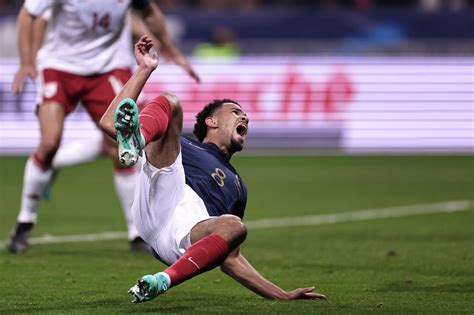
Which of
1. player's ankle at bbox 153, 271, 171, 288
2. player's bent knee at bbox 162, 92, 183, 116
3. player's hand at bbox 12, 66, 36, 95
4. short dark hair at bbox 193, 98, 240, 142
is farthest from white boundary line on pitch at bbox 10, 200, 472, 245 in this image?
player's ankle at bbox 153, 271, 171, 288

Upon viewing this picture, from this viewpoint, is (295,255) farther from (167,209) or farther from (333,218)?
(167,209)

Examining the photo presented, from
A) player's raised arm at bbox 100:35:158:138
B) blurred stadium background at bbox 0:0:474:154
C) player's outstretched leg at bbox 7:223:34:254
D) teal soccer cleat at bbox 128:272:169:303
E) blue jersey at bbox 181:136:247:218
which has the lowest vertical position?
blurred stadium background at bbox 0:0:474:154

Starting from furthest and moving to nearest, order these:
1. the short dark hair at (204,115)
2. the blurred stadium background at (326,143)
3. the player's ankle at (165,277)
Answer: the blurred stadium background at (326,143) → the short dark hair at (204,115) → the player's ankle at (165,277)

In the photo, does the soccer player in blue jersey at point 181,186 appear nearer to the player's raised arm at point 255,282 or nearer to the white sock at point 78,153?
the player's raised arm at point 255,282

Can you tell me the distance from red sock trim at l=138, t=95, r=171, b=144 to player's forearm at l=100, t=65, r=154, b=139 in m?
0.12

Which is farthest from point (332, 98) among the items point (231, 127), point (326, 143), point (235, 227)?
point (235, 227)

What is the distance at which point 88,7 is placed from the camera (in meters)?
9.70

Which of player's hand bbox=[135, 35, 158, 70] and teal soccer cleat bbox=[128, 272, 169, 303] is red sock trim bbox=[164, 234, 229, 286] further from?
player's hand bbox=[135, 35, 158, 70]

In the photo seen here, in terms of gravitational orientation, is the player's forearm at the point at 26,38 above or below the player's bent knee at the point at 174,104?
below

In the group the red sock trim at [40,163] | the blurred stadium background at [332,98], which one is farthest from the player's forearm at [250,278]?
the blurred stadium background at [332,98]

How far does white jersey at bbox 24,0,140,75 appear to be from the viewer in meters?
9.72

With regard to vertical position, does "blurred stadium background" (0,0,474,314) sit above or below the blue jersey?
below

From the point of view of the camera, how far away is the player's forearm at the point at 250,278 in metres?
6.77

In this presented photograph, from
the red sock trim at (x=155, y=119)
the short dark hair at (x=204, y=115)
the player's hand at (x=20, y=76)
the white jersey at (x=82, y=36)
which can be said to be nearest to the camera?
the red sock trim at (x=155, y=119)
